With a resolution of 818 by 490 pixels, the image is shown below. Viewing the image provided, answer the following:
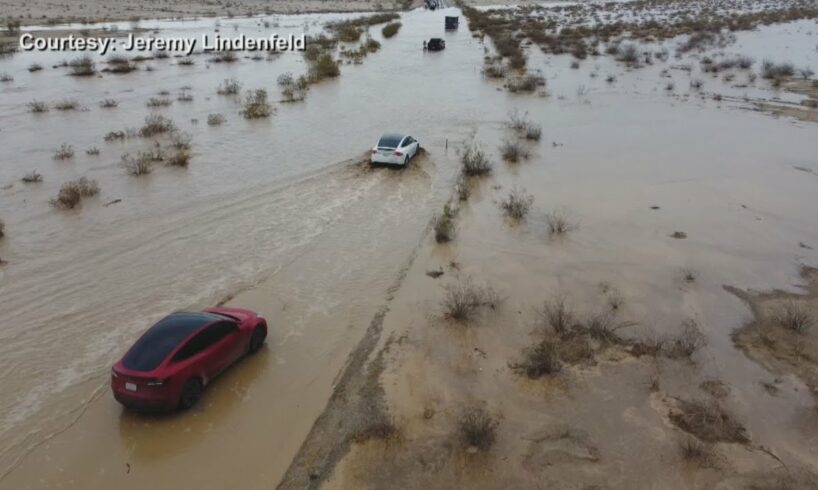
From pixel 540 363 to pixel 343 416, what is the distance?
397cm

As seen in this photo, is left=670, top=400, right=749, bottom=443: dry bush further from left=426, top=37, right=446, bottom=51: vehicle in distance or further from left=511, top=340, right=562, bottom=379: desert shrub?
left=426, top=37, right=446, bottom=51: vehicle in distance

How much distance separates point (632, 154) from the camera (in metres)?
26.4

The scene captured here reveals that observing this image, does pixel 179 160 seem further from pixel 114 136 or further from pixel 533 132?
pixel 533 132

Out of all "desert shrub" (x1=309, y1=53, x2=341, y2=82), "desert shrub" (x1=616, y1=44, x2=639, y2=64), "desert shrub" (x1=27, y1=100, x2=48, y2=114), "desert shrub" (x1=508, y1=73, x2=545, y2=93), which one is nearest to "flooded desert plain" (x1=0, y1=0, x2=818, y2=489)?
"desert shrub" (x1=27, y1=100, x2=48, y2=114)

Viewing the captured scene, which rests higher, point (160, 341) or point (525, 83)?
point (525, 83)

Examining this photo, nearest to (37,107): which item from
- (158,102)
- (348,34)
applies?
(158,102)

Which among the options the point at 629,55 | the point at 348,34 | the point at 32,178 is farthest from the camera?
the point at 348,34

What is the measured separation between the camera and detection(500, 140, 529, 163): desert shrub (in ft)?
82.4

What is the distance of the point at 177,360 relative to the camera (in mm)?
10352

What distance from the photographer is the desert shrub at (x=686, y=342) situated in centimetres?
1214

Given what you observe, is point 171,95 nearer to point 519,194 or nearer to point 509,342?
point 519,194

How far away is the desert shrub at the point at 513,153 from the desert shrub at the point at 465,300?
1118 cm

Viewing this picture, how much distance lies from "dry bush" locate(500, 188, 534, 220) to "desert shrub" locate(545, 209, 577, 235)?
2.64 feet

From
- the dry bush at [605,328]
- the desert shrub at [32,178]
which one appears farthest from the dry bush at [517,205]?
the desert shrub at [32,178]
